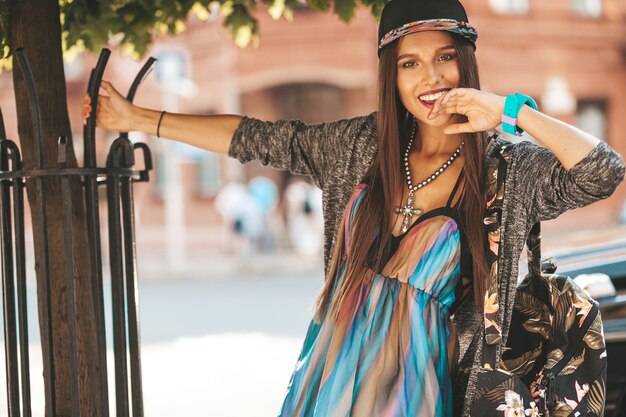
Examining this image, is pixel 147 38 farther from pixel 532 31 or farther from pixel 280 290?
pixel 532 31

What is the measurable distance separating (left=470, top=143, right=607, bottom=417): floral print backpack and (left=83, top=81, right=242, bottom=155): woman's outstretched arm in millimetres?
832

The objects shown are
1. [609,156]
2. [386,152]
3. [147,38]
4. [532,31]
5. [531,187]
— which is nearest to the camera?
[609,156]

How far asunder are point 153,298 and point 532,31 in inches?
585

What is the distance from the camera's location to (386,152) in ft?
8.79

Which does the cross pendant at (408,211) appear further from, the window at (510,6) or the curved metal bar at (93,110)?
the window at (510,6)

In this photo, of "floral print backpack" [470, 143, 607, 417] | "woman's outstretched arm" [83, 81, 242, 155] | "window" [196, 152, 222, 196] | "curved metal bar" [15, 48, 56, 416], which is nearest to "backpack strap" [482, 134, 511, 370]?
"floral print backpack" [470, 143, 607, 417]

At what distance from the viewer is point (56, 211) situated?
2.80 m

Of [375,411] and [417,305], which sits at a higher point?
[417,305]

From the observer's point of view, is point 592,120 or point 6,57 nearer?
point 6,57

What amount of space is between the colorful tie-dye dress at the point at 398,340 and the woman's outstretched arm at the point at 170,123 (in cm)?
65

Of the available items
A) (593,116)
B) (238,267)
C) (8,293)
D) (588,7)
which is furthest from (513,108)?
(588,7)

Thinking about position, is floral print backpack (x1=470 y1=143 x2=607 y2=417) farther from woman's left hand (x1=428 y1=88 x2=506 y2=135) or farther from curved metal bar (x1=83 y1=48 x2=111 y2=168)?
curved metal bar (x1=83 y1=48 x2=111 y2=168)

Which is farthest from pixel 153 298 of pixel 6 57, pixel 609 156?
pixel 609 156

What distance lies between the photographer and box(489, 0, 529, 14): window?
80.8 ft
